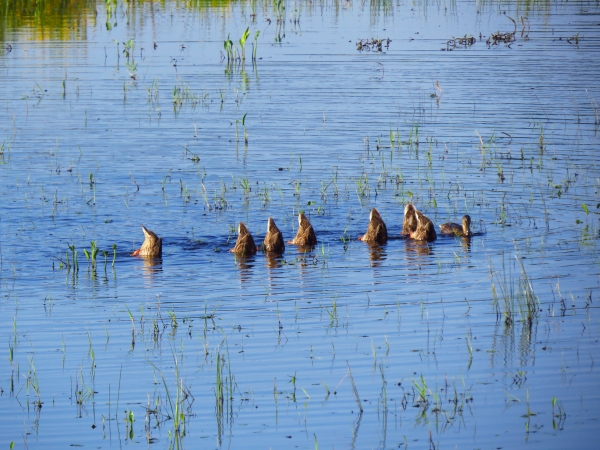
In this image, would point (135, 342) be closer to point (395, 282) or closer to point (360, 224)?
point (395, 282)

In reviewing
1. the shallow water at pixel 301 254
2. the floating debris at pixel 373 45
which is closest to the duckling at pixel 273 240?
the shallow water at pixel 301 254

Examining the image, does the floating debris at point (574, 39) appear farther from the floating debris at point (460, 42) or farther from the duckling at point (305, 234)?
the duckling at point (305, 234)

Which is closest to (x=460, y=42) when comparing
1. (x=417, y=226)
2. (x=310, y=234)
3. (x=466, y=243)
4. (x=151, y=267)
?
(x=417, y=226)

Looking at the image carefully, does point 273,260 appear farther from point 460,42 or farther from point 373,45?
point 460,42

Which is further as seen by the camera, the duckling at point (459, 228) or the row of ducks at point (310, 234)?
the duckling at point (459, 228)

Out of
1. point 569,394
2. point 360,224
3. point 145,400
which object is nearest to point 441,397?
point 569,394

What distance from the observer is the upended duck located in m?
12.1

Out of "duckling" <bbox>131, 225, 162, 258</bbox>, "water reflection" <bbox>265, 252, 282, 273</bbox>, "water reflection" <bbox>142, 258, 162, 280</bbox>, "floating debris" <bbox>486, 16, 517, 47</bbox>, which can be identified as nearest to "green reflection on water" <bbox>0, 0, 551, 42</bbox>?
"floating debris" <bbox>486, 16, 517, 47</bbox>

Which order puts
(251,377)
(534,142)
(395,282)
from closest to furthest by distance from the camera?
(251,377), (395,282), (534,142)

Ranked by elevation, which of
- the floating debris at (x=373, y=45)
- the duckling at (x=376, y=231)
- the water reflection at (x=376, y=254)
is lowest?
the water reflection at (x=376, y=254)

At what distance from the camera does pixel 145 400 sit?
7.24 meters

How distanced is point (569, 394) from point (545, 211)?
6225mm

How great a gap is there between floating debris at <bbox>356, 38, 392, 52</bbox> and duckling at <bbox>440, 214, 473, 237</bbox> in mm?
16016

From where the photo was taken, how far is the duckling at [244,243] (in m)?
11.6
